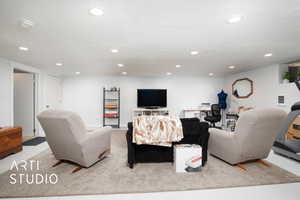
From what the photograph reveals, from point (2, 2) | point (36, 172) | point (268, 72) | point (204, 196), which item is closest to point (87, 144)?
point (36, 172)

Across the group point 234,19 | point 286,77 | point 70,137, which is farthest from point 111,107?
point 286,77

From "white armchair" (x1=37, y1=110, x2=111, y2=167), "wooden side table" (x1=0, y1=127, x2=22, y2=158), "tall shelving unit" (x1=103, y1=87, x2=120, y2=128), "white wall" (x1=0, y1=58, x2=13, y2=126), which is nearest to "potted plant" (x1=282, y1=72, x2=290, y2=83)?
"white armchair" (x1=37, y1=110, x2=111, y2=167)

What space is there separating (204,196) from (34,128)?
17.5ft

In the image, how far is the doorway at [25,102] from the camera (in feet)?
14.6

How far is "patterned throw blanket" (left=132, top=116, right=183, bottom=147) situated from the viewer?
2184 mm

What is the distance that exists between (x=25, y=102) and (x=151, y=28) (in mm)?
4905

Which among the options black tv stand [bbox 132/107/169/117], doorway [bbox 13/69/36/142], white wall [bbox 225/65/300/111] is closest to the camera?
white wall [bbox 225/65/300/111]

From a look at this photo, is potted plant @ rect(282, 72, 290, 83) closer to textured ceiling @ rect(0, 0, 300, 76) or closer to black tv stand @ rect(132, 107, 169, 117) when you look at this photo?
textured ceiling @ rect(0, 0, 300, 76)

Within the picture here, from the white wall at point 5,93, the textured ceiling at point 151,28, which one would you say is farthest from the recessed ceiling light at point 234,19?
the white wall at point 5,93

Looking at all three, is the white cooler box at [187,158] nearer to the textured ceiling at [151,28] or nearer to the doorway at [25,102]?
the textured ceiling at [151,28]

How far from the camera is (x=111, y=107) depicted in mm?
5879

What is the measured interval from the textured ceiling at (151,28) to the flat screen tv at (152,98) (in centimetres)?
266

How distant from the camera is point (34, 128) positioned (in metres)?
4.52

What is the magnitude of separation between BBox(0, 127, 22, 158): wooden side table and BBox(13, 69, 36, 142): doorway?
5.69 feet
